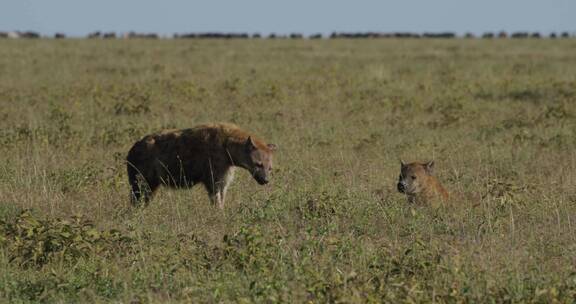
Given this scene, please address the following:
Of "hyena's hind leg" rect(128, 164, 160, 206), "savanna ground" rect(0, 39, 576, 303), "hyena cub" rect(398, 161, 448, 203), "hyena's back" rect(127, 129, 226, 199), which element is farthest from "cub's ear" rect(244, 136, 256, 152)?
"hyena cub" rect(398, 161, 448, 203)

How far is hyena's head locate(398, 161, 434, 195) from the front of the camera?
9445mm

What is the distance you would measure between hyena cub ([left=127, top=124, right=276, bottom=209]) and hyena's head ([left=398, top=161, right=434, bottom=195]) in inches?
55.2

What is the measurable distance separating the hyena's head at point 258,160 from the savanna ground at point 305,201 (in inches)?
7.6

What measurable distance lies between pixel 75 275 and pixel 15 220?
135 centimetres

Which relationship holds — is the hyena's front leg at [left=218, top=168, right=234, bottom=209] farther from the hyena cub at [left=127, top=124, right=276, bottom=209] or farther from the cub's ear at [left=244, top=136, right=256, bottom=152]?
the cub's ear at [left=244, top=136, right=256, bottom=152]

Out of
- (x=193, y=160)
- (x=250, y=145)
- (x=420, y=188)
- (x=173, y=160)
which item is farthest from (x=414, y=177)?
(x=173, y=160)

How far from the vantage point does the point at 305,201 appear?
885 cm

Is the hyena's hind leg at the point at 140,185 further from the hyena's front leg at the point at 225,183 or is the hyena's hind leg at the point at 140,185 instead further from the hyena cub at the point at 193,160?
the hyena's front leg at the point at 225,183

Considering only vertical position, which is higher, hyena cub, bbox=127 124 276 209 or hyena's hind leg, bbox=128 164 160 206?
hyena cub, bbox=127 124 276 209

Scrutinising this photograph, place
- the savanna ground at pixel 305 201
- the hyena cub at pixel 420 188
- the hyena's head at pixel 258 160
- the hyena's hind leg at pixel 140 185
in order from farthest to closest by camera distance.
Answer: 1. the hyena's head at pixel 258 160
2. the hyena cub at pixel 420 188
3. the hyena's hind leg at pixel 140 185
4. the savanna ground at pixel 305 201

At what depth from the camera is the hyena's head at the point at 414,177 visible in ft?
31.0

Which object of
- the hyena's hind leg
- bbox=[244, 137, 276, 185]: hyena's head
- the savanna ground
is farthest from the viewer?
bbox=[244, 137, 276, 185]: hyena's head

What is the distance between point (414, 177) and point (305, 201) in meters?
1.34

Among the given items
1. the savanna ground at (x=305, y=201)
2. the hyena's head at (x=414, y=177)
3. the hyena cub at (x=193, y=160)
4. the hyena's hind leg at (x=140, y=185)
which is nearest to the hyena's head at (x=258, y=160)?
the hyena cub at (x=193, y=160)
